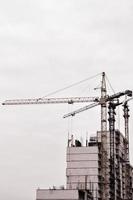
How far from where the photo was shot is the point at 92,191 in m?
192

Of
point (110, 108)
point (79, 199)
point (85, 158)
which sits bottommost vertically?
point (79, 199)

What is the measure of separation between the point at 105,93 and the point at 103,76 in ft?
22.1

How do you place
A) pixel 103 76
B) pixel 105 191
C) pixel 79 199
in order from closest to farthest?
pixel 79 199
pixel 103 76
pixel 105 191

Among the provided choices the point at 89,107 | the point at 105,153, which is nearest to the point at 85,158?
the point at 105,153

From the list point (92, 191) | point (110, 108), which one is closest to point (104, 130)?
point (110, 108)

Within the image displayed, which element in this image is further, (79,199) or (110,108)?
(110,108)

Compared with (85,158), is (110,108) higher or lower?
higher

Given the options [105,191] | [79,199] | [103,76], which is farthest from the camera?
[105,191]

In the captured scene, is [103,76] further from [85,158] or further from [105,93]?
[85,158]

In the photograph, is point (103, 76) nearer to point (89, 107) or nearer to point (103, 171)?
point (89, 107)

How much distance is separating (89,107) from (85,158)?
2110 cm

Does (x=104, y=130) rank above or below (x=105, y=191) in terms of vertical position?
above

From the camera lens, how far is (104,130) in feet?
623

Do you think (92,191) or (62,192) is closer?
(62,192)
